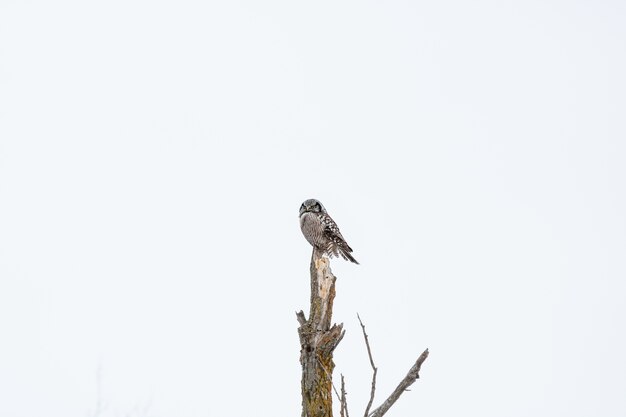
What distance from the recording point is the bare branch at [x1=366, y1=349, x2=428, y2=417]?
299cm

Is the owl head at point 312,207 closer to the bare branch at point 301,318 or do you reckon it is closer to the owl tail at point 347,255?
the owl tail at point 347,255

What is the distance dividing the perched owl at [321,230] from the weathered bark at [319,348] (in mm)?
5037

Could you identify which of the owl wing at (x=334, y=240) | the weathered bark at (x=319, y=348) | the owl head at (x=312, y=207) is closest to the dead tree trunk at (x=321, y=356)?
the weathered bark at (x=319, y=348)

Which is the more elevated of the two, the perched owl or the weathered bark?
the perched owl

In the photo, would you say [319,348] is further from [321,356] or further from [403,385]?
[403,385]

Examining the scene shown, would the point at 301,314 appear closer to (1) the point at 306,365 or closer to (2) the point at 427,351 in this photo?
(1) the point at 306,365

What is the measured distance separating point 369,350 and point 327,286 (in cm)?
188

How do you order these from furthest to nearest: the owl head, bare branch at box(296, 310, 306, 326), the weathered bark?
1. the owl head
2. bare branch at box(296, 310, 306, 326)
3. the weathered bark

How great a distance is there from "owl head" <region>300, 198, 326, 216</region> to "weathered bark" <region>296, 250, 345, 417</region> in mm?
5357

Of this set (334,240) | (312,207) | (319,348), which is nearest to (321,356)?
(319,348)

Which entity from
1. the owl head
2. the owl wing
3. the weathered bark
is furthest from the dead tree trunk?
the owl head

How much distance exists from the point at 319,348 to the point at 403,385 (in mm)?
1102

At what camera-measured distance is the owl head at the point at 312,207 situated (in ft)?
33.9

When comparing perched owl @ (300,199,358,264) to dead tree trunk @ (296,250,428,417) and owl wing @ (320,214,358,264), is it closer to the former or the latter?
owl wing @ (320,214,358,264)
